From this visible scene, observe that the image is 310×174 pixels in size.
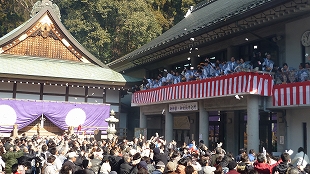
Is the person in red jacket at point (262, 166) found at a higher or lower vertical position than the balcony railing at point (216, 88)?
lower

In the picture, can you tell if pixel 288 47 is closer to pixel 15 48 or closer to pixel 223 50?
pixel 223 50

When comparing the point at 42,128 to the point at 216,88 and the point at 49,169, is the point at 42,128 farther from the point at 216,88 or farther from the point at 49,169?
the point at 49,169

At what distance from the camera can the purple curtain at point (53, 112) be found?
81.9 ft

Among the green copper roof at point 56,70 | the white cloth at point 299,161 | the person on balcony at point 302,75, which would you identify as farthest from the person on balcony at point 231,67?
the green copper roof at point 56,70

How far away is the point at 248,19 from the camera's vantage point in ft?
55.8

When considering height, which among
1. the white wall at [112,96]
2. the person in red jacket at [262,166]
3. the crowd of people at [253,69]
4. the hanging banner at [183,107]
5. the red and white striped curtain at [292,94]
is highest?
the crowd of people at [253,69]

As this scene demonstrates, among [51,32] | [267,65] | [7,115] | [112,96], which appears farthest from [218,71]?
[7,115]

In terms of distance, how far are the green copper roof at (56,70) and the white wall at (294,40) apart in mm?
13898

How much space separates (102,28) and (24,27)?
14311 mm

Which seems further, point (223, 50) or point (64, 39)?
point (64, 39)

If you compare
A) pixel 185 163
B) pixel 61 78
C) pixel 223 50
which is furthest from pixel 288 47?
pixel 61 78

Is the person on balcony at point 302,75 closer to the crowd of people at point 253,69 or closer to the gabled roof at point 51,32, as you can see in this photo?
the crowd of people at point 253,69

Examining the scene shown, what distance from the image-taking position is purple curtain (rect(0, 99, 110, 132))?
25.0m

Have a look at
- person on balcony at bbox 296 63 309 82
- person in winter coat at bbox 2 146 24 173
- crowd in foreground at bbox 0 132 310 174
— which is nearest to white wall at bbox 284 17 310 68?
person on balcony at bbox 296 63 309 82
